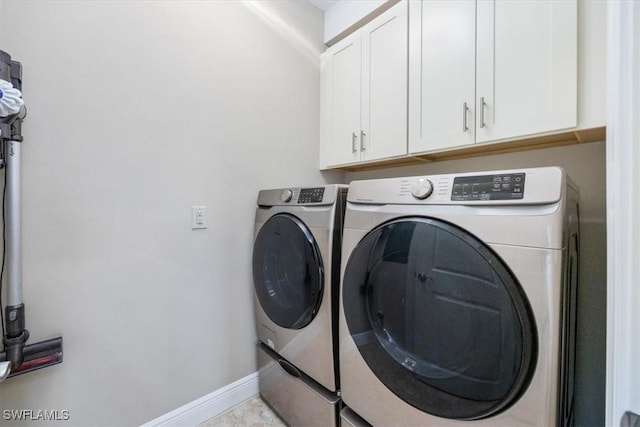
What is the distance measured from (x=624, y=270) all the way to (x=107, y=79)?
1.72 m

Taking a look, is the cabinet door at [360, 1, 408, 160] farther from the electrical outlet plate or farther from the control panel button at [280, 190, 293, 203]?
the electrical outlet plate

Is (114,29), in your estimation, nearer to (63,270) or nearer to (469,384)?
(63,270)

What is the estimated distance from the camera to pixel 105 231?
118 cm

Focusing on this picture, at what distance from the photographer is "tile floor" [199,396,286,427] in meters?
1.43

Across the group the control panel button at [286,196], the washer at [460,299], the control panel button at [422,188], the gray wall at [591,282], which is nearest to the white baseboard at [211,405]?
the washer at [460,299]

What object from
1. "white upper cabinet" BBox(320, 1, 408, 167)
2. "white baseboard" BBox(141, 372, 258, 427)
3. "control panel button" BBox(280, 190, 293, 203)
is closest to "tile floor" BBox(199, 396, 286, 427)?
"white baseboard" BBox(141, 372, 258, 427)

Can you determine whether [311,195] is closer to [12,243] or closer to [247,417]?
[12,243]

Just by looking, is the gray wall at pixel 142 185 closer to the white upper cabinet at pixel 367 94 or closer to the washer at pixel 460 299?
the white upper cabinet at pixel 367 94

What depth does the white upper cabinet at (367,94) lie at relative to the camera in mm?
1493

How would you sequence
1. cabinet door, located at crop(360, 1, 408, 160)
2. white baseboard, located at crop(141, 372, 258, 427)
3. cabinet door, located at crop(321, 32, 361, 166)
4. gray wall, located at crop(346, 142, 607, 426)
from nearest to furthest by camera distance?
1. gray wall, located at crop(346, 142, 607, 426)
2. white baseboard, located at crop(141, 372, 258, 427)
3. cabinet door, located at crop(360, 1, 408, 160)
4. cabinet door, located at crop(321, 32, 361, 166)

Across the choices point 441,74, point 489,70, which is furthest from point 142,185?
point 489,70

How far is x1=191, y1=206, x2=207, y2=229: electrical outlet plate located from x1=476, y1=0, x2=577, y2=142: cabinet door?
4.45ft

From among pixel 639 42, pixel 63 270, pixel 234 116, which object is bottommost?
pixel 63 270

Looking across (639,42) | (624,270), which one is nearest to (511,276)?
(624,270)
